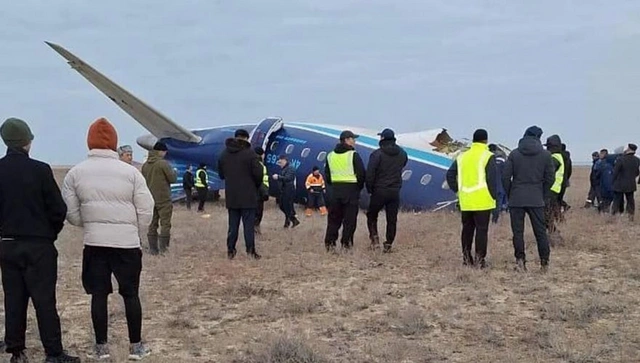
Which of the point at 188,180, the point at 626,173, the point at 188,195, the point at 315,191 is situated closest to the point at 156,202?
the point at 315,191

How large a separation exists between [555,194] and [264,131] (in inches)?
477

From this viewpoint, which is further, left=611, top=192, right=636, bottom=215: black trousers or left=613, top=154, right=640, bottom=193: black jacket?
left=611, top=192, right=636, bottom=215: black trousers

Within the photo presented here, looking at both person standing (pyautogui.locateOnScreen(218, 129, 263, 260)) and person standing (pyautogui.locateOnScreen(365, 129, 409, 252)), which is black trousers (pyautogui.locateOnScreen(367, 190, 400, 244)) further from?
person standing (pyautogui.locateOnScreen(218, 129, 263, 260))

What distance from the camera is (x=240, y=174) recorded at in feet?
35.3

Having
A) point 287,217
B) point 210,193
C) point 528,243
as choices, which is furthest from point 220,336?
point 210,193

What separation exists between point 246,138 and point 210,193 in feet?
51.9

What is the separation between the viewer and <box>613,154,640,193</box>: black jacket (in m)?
16.7

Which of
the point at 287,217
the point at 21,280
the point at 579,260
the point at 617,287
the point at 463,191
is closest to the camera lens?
the point at 21,280

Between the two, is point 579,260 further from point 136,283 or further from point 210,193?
point 210,193

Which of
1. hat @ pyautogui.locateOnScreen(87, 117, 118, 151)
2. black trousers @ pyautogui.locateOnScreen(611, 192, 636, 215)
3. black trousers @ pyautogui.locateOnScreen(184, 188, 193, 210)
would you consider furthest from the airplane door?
hat @ pyautogui.locateOnScreen(87, 117, 118, 151)

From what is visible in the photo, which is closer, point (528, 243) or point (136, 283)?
point (136, 283)

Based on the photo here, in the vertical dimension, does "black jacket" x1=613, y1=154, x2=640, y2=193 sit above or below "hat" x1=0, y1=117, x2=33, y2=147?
below

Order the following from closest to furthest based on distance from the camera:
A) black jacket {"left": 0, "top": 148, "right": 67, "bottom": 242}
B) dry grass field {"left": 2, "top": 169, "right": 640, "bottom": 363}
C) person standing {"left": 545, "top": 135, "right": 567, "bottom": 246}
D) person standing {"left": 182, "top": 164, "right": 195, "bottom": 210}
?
1. black jacket {"left": 0, "top": 148, "right": 67, "bottom": 242}
2. dry grass field {"left": 2, "top": 169, "right": 640, "bottom": 363}
3. person standing {"left": 545, "top": 135, "right": 567, "bottom": 246}
4. person standing {"left": 182, "top": 164, "right": 195, "bottom": 210}

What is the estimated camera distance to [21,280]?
A: 5938 mm
